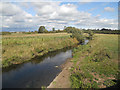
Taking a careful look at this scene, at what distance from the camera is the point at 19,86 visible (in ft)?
30.0

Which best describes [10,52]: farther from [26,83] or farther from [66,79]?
[66,79]

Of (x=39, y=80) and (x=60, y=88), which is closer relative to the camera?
(x=60, y=88)

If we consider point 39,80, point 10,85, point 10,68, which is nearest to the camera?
point 10,85

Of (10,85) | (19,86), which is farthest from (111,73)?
(10,85)

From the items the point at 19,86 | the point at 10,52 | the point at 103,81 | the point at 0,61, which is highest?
the point at 10,52

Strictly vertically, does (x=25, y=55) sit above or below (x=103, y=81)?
above

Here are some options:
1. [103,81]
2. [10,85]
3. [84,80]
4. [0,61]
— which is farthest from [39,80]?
[0,61]

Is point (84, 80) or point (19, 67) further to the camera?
point (19, 67)

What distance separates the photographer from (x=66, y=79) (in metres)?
9.59

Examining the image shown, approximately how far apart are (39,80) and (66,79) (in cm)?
337

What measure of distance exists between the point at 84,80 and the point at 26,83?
669 centimetres

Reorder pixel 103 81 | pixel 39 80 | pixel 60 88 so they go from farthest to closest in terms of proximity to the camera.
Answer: pixel 39 80
pixel 103 81
pixel 60 88

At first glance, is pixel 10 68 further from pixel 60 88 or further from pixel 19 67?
pixel 60 88

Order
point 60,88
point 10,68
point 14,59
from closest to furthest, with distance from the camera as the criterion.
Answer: point 60,88 < point 10,68 < point 14,59
